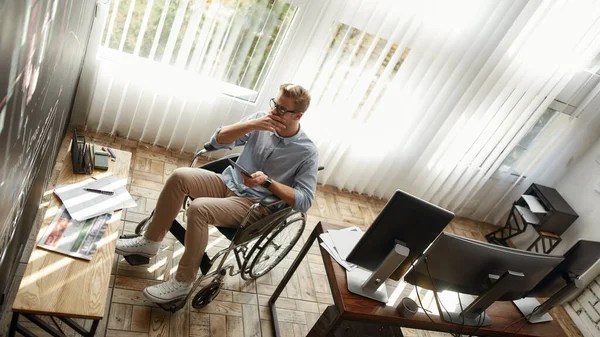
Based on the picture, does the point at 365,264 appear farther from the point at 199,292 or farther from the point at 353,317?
the point at 199,292

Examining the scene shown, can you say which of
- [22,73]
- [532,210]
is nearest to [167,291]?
[22,73]

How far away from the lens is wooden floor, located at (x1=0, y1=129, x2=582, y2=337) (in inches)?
87.0

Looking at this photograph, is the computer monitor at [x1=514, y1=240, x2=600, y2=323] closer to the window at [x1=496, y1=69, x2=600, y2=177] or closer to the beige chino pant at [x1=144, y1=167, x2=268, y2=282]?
the beige chino pant at [x1=144, y1=167, x2=268, y2=282]

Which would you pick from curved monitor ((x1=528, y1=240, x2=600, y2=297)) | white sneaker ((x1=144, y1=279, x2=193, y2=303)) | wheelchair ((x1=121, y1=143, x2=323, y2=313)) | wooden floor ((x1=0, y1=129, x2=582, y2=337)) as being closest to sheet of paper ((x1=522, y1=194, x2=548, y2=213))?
wooden floor ((x1=0, y1=129, x2=582, y2=337))

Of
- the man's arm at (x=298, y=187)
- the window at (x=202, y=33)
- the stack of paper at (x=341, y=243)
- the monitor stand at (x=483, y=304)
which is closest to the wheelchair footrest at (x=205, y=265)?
the man's arm at (x=298, y=187)

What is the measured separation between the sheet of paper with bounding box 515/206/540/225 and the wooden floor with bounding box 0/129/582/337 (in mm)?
662

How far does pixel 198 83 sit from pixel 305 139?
43.7 inches

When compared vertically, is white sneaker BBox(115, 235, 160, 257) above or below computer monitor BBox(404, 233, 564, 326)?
below

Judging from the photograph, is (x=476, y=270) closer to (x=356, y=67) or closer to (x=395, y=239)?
(x=395, y=239)

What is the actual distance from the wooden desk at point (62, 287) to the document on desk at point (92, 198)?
0.09 m

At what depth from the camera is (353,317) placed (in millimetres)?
1951

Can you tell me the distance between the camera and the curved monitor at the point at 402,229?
1795mm

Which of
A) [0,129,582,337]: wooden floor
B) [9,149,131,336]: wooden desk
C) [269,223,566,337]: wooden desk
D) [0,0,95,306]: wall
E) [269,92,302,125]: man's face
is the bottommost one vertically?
[0,129,582,337]: wooden floor

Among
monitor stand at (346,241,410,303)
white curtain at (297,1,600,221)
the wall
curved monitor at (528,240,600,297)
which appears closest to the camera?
the wall
